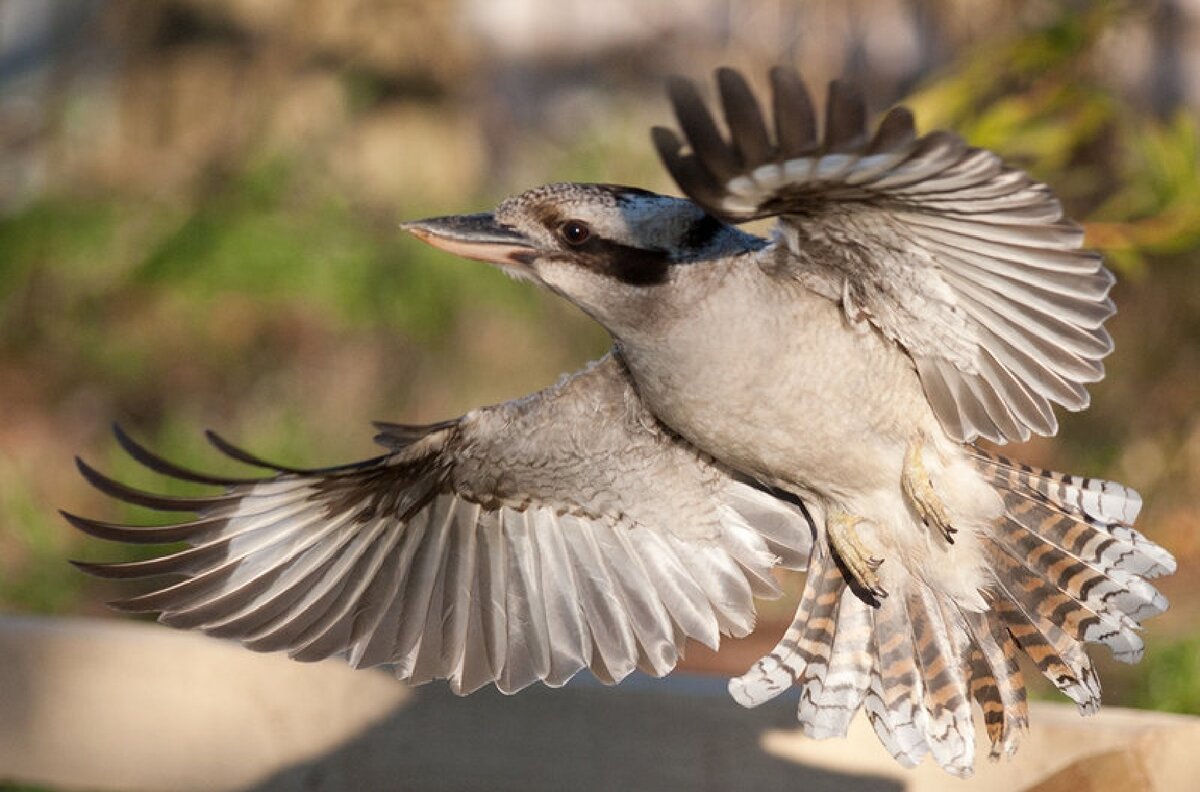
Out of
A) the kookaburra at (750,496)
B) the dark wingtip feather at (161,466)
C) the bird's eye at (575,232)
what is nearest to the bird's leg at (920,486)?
the kookaburra at (750,496)

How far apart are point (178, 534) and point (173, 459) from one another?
3017 mm

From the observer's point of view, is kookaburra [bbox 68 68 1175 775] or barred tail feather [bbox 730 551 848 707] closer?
kookaburra [bbox 68 68 1175 775]

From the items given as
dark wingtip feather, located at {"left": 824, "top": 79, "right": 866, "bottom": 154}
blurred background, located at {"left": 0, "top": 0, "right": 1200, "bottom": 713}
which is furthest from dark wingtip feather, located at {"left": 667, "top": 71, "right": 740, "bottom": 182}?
blurred background, located at {"left": 0, "top": 0, "right": 1200, "bottom": 713}

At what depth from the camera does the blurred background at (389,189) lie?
5.66m

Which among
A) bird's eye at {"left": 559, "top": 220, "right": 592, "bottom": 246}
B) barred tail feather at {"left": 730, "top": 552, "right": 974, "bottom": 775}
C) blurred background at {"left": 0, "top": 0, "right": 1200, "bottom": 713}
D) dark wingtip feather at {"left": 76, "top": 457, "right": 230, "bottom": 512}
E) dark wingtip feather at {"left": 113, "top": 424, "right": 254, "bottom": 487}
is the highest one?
blurred background at {"left": 0, "top": 0, "right": 1200, "bottom": 713}

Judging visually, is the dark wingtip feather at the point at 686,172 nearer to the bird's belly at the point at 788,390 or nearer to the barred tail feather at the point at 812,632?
the bird's belly at the point at 788,390

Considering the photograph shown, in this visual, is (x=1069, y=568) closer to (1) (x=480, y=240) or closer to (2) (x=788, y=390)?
(2) (x=788, y=390)

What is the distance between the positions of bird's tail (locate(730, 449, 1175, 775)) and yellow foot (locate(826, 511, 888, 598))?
103 mm

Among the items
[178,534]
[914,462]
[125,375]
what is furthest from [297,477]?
[125,375]

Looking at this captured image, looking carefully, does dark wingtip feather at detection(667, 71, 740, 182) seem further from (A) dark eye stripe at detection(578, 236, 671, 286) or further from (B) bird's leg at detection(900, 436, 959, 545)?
(B) bird's leg at detection(900, 436, 959, 545)

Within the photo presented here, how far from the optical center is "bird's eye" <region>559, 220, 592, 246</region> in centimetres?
290

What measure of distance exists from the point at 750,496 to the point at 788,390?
25.4 inches

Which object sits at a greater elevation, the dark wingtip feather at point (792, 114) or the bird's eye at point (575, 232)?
the bird's eye at point (575, 232)

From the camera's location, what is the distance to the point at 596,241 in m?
2.89
